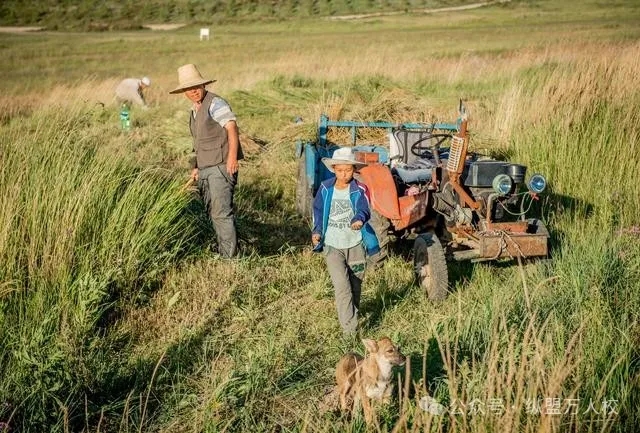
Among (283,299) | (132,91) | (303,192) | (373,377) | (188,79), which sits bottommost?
(283,299)

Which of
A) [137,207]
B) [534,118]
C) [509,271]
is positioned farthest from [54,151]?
[534,118]

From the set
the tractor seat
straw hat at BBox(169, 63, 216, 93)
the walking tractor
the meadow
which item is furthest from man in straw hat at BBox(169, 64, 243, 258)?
the tractor seat

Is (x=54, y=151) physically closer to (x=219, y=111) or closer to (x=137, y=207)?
(x=137, y=207)

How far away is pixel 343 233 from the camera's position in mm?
4809

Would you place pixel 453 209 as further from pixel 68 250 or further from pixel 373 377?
pixel 68 250

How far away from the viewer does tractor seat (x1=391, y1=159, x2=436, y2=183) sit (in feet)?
20.2

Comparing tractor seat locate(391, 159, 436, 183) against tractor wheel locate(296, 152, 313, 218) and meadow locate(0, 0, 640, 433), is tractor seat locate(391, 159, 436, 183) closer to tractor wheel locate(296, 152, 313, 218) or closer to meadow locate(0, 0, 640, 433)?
meadow locate(0, 0, 640, 433)

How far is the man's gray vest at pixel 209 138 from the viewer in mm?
6168

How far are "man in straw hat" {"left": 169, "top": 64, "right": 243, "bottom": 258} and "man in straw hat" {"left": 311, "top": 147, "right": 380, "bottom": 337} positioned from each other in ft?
5.33

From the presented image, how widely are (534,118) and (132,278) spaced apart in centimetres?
595

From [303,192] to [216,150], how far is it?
193 centimetres

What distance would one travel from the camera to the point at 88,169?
5.71 meters

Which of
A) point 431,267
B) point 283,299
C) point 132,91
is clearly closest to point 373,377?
point 431,267

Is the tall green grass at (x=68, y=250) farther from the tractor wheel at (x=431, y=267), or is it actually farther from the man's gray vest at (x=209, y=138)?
the tractor wheel at (x=431, y=267)
